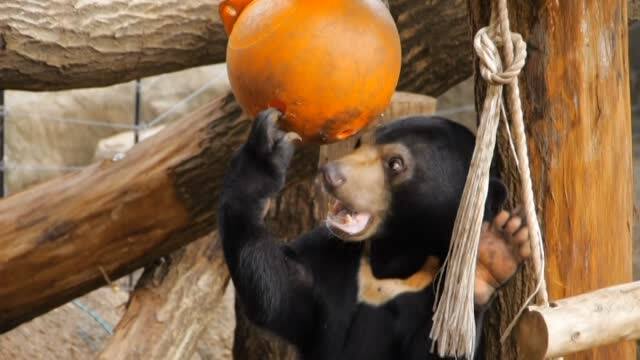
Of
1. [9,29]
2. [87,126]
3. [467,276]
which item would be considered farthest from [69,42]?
[87,126]

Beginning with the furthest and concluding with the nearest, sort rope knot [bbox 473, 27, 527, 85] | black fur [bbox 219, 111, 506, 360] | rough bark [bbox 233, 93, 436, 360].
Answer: rough bark [bbox 233, 93, 436, 360], black fur [bbox 219, 111, 506, 360], rope knot [bbox 473, 27, 527, 85]

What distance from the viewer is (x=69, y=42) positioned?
13.5ft

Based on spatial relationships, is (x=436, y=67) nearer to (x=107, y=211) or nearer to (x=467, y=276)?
(x=107, y=211)

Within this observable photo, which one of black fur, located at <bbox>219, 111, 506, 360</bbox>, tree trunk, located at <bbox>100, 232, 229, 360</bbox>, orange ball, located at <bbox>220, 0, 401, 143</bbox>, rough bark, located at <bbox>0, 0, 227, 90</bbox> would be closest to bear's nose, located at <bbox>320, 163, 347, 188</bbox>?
black fur, located at <bbox>219, 111, 506, 360</bbox>

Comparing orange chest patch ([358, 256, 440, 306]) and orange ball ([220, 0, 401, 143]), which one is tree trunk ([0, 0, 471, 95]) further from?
orange ball ([220, 0, 401, 143])

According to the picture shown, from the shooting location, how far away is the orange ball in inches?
100

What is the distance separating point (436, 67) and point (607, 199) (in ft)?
5.19

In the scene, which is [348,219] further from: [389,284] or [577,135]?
[577,135]

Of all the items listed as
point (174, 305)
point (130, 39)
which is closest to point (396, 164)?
point (130, 39)

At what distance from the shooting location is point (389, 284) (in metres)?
3.26

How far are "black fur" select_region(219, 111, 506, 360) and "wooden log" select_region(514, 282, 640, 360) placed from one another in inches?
20.7

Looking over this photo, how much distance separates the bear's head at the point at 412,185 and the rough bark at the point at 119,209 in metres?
1.12

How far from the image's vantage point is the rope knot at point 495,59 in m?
2.47

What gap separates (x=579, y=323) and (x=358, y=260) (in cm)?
106
